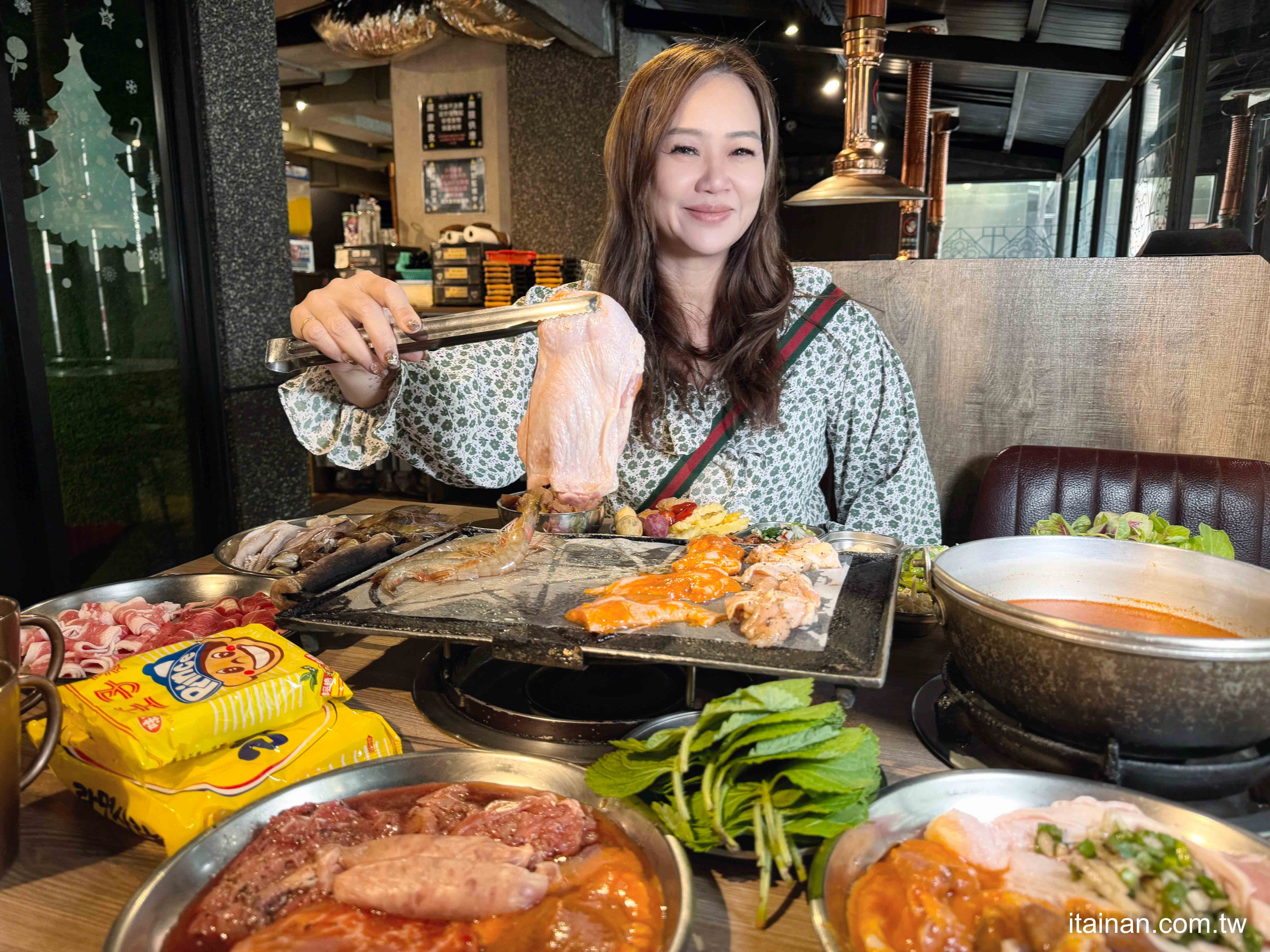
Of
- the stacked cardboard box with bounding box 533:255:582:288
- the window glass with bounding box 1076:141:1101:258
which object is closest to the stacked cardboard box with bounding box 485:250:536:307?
the stacked cardboard box with bounding box 533:255:582:288

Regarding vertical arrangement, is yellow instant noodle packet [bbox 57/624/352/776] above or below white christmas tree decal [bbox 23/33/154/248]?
below

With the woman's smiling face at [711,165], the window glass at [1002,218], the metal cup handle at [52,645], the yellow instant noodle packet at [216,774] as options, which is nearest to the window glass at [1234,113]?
the woman's smiling face at [711,165]

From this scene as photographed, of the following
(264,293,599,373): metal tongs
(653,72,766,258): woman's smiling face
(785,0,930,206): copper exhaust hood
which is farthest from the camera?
(785,0,930,206): copper exhaust hood

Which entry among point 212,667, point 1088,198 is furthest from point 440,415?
point 1088,198

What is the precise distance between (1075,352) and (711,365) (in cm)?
129

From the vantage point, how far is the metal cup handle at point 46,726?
0.82m

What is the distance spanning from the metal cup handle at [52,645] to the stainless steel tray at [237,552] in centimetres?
43

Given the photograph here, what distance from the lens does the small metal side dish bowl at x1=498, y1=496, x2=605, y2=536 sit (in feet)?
5.51

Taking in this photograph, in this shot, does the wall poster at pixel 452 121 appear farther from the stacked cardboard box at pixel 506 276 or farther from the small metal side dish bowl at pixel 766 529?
the small metal side dish bowl at pixel 766 529

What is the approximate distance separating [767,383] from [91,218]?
106 inches

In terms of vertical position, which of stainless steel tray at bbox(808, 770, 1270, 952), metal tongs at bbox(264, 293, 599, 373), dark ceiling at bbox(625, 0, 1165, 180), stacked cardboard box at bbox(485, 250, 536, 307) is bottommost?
stainless steel tray at bbox(808, 770, 1270, 952)

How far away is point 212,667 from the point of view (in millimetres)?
982

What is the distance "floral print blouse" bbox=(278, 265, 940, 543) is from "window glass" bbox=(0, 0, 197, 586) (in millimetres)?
1849

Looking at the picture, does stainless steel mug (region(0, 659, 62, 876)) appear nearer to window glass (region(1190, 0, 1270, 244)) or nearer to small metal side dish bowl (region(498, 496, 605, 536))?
small metal side dish bowl (region(498, 496, 605, 536))
